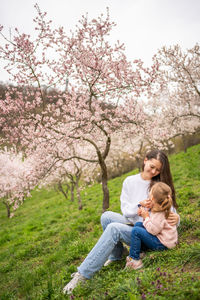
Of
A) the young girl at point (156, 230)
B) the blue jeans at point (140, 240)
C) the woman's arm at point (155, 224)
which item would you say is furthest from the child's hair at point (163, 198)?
the blue jeans at point (140, 240)

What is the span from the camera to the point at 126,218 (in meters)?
3.62

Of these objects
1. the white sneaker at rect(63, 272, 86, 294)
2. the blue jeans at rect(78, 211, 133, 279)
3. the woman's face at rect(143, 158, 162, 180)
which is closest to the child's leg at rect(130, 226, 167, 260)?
the blue jeans at rect(78, 211, 133, 279)

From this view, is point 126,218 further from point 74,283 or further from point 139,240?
point 74,283

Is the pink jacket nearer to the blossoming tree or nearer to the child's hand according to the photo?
the child's hand

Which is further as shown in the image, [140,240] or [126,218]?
[126,218]

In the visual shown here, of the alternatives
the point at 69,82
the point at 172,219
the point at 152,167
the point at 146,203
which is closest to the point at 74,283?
the point at 146,203

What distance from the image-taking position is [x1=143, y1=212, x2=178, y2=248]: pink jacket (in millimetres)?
2945

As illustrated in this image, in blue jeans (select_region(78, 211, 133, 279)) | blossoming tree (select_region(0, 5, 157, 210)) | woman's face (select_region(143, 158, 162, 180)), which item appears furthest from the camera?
blossoming tree (select_region(0, 5, 157, 210))

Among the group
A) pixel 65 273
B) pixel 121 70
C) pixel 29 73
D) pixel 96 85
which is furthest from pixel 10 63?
pixel 65 273

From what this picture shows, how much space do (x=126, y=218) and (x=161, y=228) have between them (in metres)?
0.79

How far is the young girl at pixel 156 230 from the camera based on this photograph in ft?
→ 9.73

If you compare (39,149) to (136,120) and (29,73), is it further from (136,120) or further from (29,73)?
(136,120)

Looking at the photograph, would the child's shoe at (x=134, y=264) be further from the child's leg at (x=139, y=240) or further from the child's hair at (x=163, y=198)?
the child's hair at (x=163, y=198)

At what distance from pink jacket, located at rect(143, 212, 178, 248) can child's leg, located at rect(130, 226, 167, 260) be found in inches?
2.8
